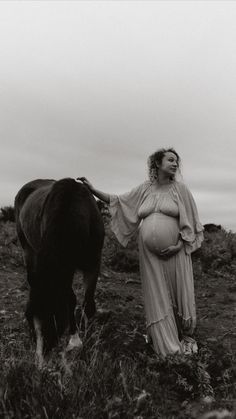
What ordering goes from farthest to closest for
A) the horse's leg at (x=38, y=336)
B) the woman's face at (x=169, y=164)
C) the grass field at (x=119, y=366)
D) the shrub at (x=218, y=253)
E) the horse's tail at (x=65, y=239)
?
the shrub at (x=218, y=253) < the woman's face at (x=169, y=164) < the horse's tail at (x=65, y=239) < the horse's leg at (x=38, y=336) < the grass field at (x=119, y=366)

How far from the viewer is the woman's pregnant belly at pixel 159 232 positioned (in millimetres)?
5020

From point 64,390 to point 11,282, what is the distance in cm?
456

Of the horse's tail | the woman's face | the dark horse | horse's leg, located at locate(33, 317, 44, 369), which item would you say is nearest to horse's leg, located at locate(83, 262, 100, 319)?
the dark horse

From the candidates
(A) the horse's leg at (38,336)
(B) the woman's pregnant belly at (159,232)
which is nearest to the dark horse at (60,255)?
(A) the horse's leg at (38,336)

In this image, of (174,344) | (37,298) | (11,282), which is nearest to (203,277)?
(11,282)

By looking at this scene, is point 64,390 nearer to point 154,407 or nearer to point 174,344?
point 154,407

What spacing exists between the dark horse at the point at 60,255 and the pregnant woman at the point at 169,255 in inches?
21.9

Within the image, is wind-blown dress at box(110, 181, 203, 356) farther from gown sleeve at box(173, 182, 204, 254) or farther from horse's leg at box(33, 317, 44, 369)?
horse's leg at box(33, 317, 44, 369)

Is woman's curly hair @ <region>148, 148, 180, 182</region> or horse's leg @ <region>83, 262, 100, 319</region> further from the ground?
woman's curly hair @ <region>148, 148, 180, 182</region>

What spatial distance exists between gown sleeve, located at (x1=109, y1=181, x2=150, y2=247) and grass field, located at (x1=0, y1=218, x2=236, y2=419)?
933 millimetres

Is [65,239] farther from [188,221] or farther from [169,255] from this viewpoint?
[188,221]

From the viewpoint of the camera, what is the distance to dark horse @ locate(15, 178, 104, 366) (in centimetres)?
391

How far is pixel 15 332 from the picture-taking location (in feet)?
17.6

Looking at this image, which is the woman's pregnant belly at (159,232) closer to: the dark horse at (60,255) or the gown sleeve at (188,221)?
the gown sleeve at (188,221)
